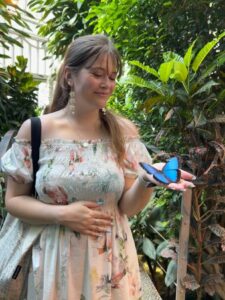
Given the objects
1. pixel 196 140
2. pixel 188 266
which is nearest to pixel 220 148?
pixel 196 140

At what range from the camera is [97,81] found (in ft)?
3.11

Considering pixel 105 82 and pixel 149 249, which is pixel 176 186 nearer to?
pixel 105 82

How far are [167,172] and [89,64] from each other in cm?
33

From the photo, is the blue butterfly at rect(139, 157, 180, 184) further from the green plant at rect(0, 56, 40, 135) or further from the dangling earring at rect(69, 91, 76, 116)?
the green plant at rect(0, 56, 40, 135)

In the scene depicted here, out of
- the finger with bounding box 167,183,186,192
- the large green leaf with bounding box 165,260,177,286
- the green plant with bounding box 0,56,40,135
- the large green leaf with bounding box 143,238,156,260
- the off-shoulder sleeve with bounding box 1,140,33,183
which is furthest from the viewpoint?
the green plant with bounding box 0,56,40,135

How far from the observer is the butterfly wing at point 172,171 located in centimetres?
87

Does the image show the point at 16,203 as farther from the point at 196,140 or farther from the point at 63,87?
the point at 196,140

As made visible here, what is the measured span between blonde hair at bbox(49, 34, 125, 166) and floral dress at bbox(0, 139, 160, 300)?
41mm

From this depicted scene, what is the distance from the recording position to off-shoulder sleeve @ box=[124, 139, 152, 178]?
41.0 inches

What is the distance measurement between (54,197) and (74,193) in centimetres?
6

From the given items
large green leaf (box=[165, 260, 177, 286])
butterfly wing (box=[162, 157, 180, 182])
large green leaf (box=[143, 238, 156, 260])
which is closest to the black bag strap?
butterfly wing (box=[162, 157, 180, 182])

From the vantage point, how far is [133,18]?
7.49ft

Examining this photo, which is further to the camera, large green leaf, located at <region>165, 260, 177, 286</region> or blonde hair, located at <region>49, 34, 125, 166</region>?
large green leaf, located at <region>165, 260, 177, 286</region>

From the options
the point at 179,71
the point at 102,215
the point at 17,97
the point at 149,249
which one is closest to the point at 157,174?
the point at 102,215
